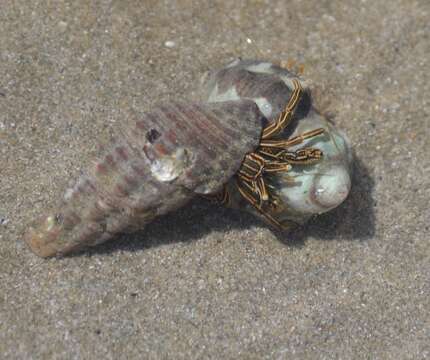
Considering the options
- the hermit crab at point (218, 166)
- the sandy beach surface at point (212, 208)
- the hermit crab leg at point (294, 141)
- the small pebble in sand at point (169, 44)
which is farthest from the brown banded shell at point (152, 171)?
the small pebble in sand at point (169, 44)

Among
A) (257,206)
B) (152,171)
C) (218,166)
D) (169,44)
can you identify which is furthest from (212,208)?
(169,44)

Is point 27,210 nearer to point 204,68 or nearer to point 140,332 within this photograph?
point 140,332

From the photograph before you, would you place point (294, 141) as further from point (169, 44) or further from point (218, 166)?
point (169, 44)

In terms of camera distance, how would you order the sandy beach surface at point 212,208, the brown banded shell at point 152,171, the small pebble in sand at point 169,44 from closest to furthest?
the brown banded shell at point 152,171, the sandy beach surface at point 212,208, the small pebble in sand at point 169,44

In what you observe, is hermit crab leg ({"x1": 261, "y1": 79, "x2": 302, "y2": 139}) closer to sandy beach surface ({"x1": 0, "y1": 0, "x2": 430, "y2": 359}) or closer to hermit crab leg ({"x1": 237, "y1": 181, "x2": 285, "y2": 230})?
hermit crab leg ({"x1": 237, "y1": 181, "x2": 285, "y2": 230})

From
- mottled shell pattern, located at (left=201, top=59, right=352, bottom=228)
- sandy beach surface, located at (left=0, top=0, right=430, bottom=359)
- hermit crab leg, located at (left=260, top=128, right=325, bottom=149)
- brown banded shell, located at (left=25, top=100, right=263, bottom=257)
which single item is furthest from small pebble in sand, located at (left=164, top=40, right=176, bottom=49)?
hermit crab leg, located at (left=260, top=128, right=325, bottom=149)

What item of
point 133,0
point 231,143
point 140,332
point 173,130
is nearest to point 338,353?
point 140,332

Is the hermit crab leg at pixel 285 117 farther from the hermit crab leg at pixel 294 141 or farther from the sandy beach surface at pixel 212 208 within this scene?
the sandy beach surface at pixel 212 208
